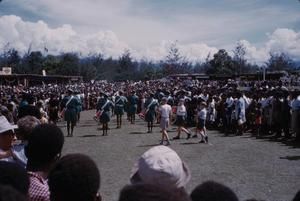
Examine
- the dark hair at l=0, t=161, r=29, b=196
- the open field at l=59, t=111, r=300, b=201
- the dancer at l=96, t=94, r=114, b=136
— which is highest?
the dark hair at l=0, t=161, r=29, b=196

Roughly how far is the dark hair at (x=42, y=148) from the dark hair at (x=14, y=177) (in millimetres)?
1067

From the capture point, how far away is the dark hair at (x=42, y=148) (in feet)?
12.0

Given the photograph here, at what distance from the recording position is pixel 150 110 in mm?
20609

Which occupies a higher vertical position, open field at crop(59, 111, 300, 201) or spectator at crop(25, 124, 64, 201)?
spectator at crop(25, 124, 64, 201)

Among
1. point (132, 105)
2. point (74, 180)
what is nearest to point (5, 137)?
point (74, 180)

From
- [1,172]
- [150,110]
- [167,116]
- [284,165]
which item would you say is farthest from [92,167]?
[150,110]

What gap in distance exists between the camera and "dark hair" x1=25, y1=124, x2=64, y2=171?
365 centimetres

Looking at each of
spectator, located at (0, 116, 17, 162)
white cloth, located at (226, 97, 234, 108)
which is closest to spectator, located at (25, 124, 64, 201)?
spectator, located at (0, 116, 17, 162)

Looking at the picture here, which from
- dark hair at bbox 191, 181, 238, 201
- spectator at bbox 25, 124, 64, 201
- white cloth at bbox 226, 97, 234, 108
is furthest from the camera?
white cloth at bbox 226, 97, 234, 108

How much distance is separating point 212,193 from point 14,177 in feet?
3.55

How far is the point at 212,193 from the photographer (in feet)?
8.13

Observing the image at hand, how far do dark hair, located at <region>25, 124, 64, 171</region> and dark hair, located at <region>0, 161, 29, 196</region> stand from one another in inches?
42.0

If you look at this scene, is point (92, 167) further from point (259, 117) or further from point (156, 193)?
point (259, 117)

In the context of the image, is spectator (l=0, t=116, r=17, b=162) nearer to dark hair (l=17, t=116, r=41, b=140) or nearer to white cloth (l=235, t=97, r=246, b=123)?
dark hair (l=17, t=116, r=41, b=140)
